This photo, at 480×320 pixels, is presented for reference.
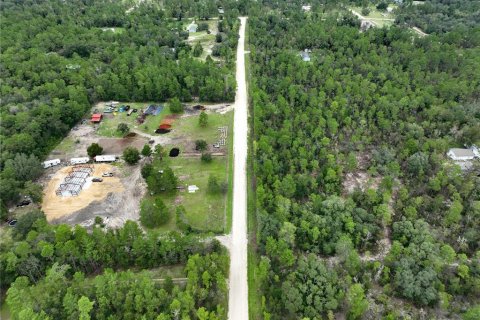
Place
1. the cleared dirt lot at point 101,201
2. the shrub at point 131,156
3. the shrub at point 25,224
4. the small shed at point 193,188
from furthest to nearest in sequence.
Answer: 1. the shrub at point 131,156
2. the small shed at point 193,188
3. the cleared dirt lot at point 101,201
4. the shrub at point 25,224

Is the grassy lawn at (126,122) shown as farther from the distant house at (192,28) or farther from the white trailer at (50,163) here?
the distant house at (192,28)

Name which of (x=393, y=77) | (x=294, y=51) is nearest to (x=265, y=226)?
(x=393, y=77)

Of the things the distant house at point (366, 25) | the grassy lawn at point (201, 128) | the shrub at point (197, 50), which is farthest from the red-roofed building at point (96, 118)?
the distant house at point (366, 25)

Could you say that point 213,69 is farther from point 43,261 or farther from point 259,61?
point 43,261

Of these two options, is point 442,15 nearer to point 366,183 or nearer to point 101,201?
point 366,183

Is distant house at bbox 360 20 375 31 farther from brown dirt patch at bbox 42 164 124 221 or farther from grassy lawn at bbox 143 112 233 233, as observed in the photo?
brown dirt patch at bbox 42 164 124 221

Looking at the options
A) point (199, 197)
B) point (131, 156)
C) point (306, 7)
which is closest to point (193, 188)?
point (199, 197)
